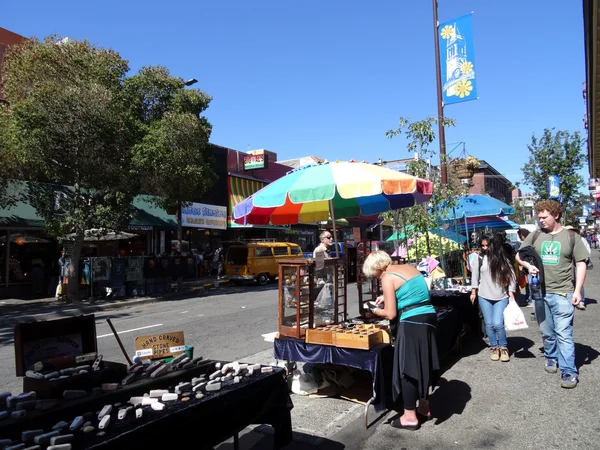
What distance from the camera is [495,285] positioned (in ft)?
19.0

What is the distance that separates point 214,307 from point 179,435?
10866 millimetres

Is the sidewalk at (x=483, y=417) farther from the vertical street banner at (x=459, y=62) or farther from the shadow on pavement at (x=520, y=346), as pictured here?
the vertical street banner at (x=459, y=62)

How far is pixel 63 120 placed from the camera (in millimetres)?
13305

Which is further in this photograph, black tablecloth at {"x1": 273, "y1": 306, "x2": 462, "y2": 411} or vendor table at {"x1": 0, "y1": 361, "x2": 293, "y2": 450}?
black tablecloth at {"x1": 273, "y1": 306, "x2": 462, "y2": 411}

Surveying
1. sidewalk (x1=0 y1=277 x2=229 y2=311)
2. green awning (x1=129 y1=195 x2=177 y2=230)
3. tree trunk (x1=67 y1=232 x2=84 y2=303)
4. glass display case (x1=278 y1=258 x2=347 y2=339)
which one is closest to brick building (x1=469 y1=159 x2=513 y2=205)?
green awning (x1=129 y1=195 x2=177 y2=230)

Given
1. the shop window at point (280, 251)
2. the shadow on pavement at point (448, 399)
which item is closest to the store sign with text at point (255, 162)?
the shop window at point (280, 251)

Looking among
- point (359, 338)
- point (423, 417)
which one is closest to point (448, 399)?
point (423, 417)

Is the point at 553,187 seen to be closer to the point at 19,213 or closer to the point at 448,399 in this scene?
the point at 448,399

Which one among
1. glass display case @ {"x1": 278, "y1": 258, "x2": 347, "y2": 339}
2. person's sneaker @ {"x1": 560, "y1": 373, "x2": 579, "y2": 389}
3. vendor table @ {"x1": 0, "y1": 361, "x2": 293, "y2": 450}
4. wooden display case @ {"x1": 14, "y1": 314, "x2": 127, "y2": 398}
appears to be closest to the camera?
vendor table @ {"x1": 0, "y1": 361, "x2": 293, "y2": 450}

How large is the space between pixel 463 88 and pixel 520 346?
672 centimetres

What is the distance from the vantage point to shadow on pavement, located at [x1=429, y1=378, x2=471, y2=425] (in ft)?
14.2

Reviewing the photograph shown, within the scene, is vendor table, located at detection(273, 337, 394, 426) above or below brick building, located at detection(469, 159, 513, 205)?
below

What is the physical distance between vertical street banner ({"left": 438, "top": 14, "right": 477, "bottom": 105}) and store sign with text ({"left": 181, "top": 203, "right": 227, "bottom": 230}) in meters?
14.5

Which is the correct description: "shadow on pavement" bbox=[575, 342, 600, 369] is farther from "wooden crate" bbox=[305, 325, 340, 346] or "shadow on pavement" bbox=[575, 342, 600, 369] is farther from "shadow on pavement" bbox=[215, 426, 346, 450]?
"shadow on pavement" bbox=[215, 426, 346, 450]
